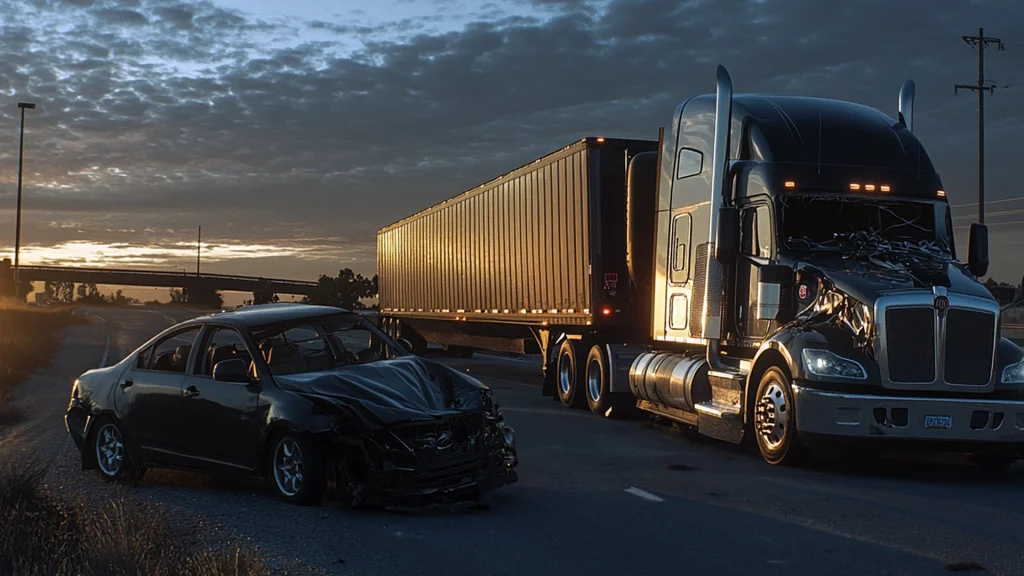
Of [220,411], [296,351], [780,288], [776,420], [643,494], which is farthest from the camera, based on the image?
[780,288]

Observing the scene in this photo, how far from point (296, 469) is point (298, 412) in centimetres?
43

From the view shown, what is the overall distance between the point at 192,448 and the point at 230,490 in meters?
0.46

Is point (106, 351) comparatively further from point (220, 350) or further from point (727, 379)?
point (220, 350)

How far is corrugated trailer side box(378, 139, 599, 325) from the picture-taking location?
703 inches

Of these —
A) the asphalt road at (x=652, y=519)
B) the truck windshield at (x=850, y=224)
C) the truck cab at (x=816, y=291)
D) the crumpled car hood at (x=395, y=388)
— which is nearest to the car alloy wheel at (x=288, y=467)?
the asphalt road at (x=652, y=519)

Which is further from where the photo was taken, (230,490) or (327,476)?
(230,490)

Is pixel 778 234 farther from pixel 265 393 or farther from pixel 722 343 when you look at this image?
pixel 265 393

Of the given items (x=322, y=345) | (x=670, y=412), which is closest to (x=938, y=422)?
(x=670, y=412)

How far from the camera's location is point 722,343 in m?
13.3

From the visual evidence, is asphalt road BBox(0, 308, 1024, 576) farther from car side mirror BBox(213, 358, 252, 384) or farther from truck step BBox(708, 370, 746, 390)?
car side mirror BBox(213, 358, 252, 384)

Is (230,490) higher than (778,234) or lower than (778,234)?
lower

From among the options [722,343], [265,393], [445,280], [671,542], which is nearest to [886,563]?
[671,542]

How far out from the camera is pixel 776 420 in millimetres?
11344

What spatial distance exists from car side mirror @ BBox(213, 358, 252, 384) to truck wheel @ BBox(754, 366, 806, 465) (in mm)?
5076
